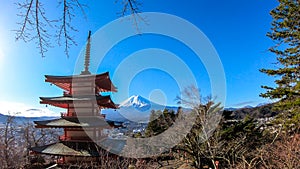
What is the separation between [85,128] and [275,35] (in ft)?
41.1

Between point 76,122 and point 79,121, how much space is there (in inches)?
6.8

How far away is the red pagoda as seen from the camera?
1138 centimetres

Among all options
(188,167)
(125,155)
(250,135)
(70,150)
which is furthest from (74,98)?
(250,135)

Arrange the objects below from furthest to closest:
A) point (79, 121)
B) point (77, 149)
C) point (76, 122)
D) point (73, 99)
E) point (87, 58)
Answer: point (87, 58), point (73, 99), point (79, 121), point (76, 122), point (77, 149)

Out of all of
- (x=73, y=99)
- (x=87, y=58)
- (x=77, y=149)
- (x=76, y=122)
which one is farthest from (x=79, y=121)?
(x=87, y=58)

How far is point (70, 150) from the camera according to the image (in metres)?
11.4

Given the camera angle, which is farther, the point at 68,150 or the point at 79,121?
the point at 79,121

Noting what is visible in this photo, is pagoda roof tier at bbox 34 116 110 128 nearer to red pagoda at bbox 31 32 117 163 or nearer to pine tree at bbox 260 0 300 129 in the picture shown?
red pagoda at bbox 31 32 117 163

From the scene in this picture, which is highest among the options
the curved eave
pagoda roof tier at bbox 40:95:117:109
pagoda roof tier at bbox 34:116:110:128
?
pagoda roof tier at bbox 40:95:117:109

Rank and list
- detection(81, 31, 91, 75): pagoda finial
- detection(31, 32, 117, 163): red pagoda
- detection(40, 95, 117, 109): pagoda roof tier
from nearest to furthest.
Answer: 1. detection(31, 32, 117, 163): red pagoda
2. detection(40, 95, 117, 109): pagoda roof tier
3. detection(81, 31, 91, 75): pagoda finial

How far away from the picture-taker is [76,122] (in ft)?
38.5

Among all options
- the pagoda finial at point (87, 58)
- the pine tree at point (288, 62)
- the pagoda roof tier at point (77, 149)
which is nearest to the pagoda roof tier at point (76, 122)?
the pagoda roof tier at point (77, 149)

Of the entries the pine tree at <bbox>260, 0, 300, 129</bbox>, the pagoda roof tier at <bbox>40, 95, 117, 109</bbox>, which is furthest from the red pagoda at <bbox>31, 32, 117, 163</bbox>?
the pine tree at <bbox>260, 0, 300, 129</bbox>

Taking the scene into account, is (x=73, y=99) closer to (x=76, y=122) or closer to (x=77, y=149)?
(x=76, y=122)
